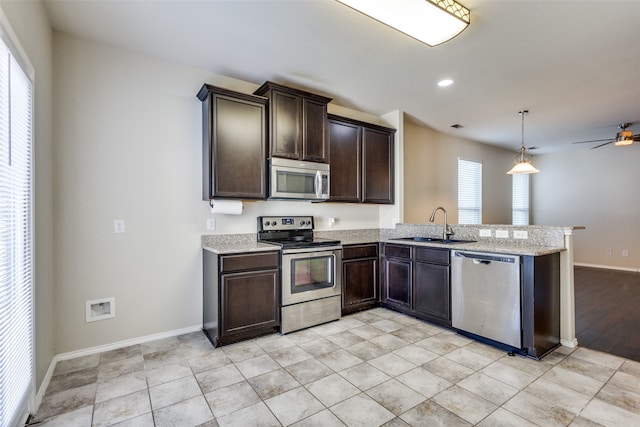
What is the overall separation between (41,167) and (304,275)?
2231 millimetres

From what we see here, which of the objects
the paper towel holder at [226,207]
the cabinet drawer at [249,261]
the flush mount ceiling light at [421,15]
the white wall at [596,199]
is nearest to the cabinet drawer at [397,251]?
the cabinet drawer at [249,261]

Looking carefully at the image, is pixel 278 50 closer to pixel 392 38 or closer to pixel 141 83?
pixel 392 38

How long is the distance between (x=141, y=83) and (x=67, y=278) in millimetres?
1787

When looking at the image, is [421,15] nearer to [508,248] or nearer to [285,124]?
[285,124]

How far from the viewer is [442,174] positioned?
559cm

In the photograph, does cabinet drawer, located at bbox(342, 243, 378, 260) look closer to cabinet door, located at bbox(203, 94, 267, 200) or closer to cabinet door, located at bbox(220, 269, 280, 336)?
cabinet door, located at bbox(220, 269, 280, 336)

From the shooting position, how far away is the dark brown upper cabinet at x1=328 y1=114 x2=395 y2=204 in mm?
3725

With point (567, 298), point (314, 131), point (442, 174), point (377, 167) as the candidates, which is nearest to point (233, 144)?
point (314, 131)

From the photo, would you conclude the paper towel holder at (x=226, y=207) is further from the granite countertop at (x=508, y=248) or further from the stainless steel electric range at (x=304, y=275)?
the granite countertop at (x=508, y=248)

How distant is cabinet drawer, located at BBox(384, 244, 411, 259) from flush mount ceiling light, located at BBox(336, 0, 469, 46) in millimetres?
2112

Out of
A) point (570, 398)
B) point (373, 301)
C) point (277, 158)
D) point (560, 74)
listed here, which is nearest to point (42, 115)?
point (277, 158)

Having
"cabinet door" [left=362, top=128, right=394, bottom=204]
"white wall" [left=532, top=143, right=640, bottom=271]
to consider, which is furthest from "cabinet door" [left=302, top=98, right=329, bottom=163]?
"white wall" [left=532, top=143, right=640, bottom=271]

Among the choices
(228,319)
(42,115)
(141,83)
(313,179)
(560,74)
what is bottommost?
(228,319)

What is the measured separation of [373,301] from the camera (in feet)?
12.5
